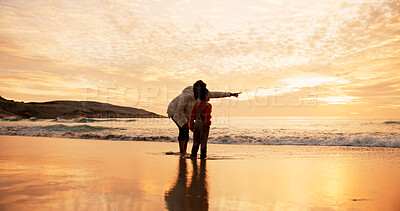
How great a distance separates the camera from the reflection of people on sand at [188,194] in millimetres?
3248

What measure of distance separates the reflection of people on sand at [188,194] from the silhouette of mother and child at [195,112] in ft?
8.48

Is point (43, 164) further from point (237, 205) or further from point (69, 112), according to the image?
point (69, 112)

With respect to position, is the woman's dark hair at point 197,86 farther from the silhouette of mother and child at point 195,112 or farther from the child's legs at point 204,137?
the child's legs at point 204,137

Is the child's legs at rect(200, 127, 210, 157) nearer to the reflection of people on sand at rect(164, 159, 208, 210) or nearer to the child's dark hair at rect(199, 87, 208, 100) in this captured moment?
the child's dark hair at rect(199, 87, 208, 100)

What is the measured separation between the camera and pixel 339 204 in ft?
11.3

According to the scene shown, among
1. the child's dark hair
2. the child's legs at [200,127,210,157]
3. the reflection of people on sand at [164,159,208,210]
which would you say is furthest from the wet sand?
the child's dark hair

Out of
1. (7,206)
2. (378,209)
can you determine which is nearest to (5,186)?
(7,206)

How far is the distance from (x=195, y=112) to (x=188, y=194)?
403 cm

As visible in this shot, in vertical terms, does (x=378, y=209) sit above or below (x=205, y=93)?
below

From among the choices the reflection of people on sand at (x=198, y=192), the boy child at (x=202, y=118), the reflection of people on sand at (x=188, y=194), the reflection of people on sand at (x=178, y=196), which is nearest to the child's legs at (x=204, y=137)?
the boy child at (x=202, y=118)

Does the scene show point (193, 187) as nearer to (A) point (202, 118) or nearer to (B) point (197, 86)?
(A) point (202, 118)

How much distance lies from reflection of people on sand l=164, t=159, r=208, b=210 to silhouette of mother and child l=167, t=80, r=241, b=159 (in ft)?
8.48

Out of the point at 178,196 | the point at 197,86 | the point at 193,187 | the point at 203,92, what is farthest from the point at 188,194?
the point at 197,86

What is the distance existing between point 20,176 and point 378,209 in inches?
200
